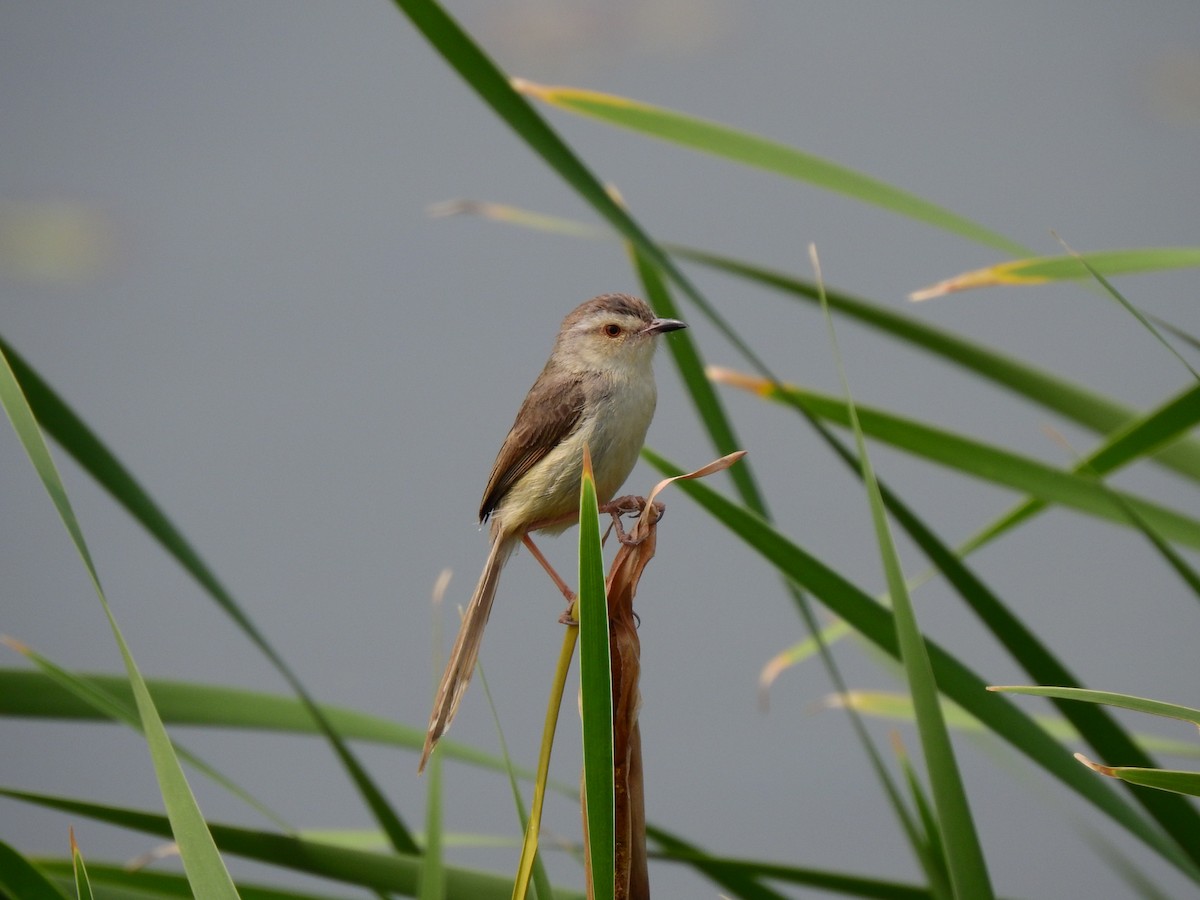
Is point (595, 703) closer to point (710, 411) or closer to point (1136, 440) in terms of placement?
point (710, 411)

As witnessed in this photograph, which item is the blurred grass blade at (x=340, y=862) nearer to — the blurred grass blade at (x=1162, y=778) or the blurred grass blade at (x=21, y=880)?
the blurred grass blade at (x=21, y=880)

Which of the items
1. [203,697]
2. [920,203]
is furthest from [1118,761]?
[203,697]

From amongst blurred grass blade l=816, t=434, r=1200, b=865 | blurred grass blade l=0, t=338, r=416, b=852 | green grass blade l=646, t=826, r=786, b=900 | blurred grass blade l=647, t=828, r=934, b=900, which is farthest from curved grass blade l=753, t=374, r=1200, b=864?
blurred grass blade l=0, t=338, r=416, b=852

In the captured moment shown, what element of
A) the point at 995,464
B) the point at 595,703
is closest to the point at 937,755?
the point at 595,703

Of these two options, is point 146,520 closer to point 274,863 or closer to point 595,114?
point 274,863

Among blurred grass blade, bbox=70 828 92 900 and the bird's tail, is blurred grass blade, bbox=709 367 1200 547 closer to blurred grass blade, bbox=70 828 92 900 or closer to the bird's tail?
the bird's tail

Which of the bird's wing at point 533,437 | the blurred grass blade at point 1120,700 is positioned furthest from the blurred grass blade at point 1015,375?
the blurred grass blade at point 1120,700

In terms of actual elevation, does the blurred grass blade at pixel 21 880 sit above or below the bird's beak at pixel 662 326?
below
